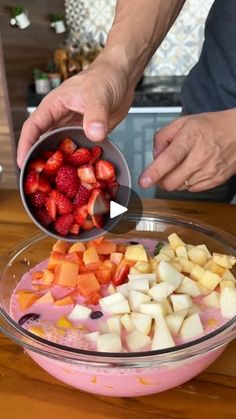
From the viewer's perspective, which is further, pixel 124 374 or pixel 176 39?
pixel 176 39

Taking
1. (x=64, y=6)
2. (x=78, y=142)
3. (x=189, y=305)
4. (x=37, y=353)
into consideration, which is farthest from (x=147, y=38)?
(x=64, y=6)

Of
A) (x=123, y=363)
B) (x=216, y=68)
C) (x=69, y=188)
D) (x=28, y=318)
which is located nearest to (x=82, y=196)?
(x=69, y=188)

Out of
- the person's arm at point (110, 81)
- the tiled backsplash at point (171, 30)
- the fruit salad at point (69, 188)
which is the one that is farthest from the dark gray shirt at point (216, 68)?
the tiled backsplash at point (171, 30)

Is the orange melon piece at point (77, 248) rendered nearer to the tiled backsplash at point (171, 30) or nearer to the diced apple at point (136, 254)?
the diced apple at point (136, 254)

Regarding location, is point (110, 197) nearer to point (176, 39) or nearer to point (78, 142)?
point (78, 142)

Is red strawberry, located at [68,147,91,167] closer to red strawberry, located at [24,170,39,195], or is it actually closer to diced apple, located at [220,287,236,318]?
red strawberry, located at [24,170,39,195]

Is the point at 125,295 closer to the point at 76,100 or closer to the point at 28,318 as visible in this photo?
the point at 28,318

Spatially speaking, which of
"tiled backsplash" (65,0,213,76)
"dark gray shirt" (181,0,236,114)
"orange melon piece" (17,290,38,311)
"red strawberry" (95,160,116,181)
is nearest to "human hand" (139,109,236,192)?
"red strawberry" (95,160,116,181)
